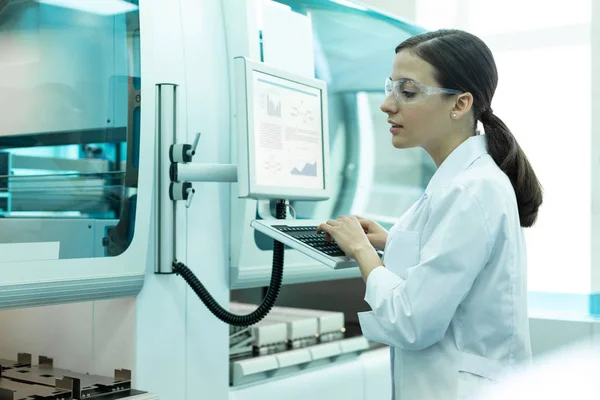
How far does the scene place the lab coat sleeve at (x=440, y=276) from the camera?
4.77 feet

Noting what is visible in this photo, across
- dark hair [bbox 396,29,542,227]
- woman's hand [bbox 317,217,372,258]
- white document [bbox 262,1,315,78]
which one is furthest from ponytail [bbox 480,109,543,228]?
white document [bbox 262,1,315,78]

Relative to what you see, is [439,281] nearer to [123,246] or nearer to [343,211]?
[123,246]

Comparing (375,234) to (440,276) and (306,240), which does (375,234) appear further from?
(440,276)

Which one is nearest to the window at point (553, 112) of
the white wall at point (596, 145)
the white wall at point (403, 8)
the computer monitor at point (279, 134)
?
the white wall at point (596, 145)

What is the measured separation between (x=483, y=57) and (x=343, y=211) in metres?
1.14

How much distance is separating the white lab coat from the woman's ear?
0.24ft

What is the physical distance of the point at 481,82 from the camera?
1.61 m

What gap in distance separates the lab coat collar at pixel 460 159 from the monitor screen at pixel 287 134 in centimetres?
47

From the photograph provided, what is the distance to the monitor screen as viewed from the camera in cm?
190

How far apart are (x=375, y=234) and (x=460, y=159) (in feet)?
1.35

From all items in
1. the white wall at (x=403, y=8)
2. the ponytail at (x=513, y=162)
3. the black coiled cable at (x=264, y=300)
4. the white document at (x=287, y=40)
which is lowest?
the black coiled cable at (x=264, y=300)

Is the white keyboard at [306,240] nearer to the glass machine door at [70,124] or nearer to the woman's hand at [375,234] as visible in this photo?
the woman's hand at [375,234]

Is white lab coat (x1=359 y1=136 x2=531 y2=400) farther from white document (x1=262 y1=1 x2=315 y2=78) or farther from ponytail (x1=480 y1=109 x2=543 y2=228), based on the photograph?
white document (x1=262 y1=1 x2=315 y2=78)

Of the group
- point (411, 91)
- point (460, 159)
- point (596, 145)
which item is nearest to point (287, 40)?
point (411, 91)
